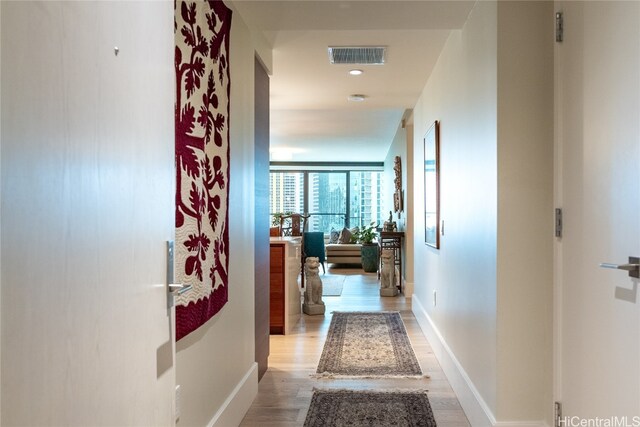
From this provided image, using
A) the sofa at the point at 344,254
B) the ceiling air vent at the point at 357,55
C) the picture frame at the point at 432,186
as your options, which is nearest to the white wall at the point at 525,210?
the ceiling air vent at the point at 357,55

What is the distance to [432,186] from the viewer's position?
12.1 feet

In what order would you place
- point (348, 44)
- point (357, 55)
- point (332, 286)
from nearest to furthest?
point (348, 44) < point (357, 55) < point (332, 286)

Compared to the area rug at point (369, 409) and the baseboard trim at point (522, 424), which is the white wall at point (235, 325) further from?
the baseboard trim at point (522, 424)

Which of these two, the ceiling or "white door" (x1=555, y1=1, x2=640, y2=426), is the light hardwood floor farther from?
the ceiling

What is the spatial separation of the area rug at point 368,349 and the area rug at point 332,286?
148 cm

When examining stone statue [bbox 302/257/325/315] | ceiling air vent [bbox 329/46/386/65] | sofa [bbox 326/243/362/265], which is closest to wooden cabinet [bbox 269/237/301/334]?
stone statue [bbox 302/257/325/315]

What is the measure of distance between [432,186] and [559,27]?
6.44 feet

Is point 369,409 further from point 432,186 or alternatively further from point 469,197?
point 432,186

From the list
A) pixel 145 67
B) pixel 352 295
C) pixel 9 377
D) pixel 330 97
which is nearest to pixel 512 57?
pixel 145 67

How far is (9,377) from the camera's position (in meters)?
0.59

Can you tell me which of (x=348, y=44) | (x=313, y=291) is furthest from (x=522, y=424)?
(x=313, y=291)

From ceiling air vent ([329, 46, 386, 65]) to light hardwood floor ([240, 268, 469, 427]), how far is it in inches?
88.0

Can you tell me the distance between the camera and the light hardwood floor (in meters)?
2.45

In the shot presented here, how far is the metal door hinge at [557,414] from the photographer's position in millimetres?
1800
